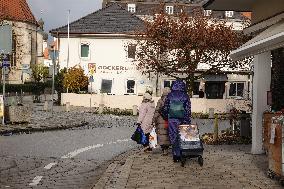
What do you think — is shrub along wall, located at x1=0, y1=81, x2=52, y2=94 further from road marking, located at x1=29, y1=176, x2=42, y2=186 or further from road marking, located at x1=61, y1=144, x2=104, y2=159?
road marking, located at x1=29, y1=176, x2=42, y2=186

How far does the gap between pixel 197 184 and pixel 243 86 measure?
152ft

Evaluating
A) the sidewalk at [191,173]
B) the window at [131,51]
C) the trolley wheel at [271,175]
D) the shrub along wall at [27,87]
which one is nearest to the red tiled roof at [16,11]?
the shrub along wall at [27,87]

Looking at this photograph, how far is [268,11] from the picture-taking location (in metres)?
12.9

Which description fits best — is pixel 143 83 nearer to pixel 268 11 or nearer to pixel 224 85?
pixel 224 85

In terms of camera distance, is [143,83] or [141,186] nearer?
[141,186]

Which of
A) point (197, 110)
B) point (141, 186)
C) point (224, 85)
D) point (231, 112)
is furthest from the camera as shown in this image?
point (224, 85)

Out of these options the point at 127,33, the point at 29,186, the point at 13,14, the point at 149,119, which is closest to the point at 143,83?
the point at 127,33

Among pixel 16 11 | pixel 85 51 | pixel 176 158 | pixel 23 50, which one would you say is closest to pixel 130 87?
pixel 85 51

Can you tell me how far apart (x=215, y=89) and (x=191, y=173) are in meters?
44.5

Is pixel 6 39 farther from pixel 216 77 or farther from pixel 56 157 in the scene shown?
pixel 216 77

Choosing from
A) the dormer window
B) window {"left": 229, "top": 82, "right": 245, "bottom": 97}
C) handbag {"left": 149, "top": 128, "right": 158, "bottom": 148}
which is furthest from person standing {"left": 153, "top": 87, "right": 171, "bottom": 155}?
window {"left": 229, "top": 82, "right": 245, "bottom": 97}

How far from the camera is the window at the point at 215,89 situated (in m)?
53.6

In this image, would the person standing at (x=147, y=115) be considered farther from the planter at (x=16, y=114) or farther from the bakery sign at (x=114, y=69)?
the bakery sign at (x=114, y=69)

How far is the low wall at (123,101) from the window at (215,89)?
11.0 meters
